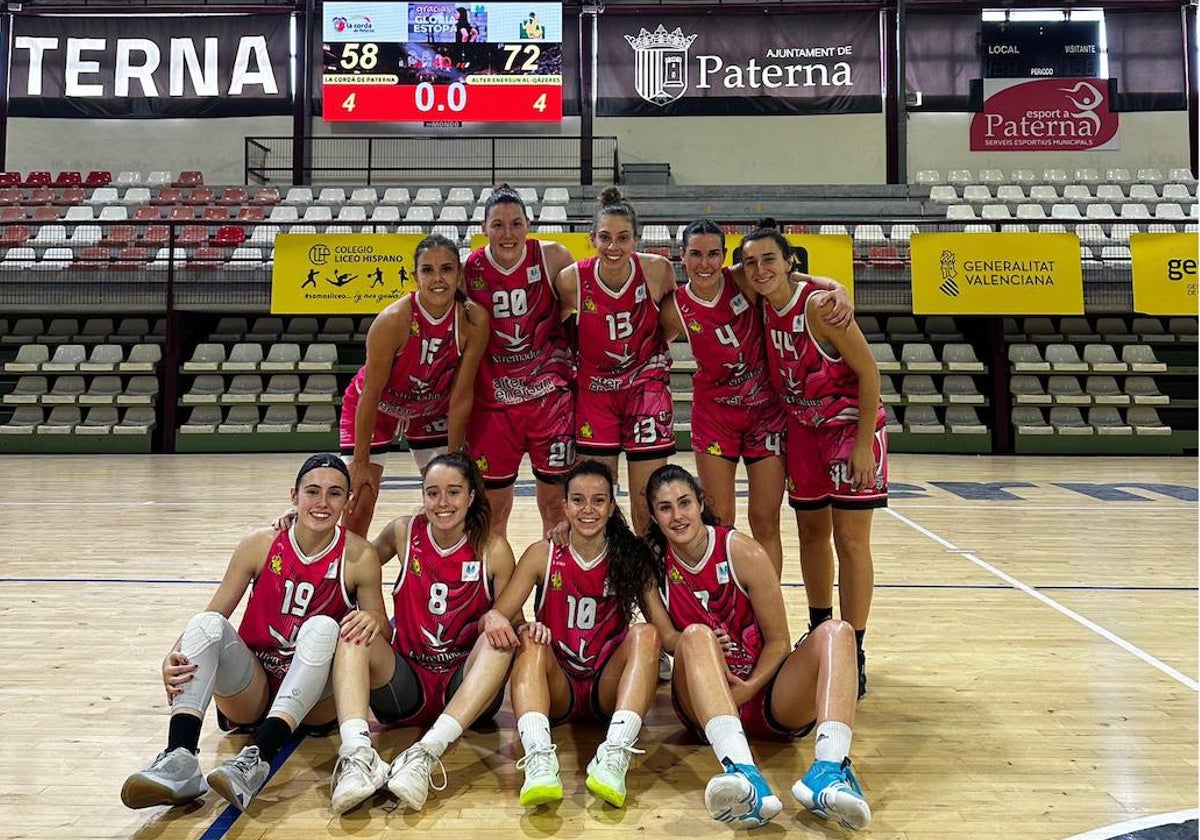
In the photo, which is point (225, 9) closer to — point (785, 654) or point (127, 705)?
point (127, 705)

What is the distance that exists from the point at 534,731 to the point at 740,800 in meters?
0.50

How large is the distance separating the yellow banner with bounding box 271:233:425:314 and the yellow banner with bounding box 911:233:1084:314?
5.14 metres

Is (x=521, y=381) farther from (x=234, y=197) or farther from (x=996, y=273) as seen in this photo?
(x=234, y=197)

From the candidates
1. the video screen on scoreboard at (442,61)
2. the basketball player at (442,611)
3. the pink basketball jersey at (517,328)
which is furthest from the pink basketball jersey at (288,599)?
the video screen on scoreboard at (442,61)

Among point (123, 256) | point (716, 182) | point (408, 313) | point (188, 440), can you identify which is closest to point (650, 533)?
point (408, 313)

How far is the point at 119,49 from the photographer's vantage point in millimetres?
12430

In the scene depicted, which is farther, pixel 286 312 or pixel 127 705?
pixel 286 312

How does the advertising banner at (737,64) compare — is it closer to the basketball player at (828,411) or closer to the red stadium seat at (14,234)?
the red stadium seat at (14,234)

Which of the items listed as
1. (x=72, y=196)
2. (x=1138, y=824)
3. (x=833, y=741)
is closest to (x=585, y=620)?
(x=833, y=741)

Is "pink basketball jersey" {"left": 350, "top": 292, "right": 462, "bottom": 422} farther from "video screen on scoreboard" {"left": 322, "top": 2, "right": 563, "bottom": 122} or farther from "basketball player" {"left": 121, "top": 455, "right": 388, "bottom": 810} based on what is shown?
"video screen on scoreboard" {"left": 322, "top": 2, "right": 563, "bottom": 122}

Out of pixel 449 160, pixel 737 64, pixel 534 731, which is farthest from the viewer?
pixel 449 160

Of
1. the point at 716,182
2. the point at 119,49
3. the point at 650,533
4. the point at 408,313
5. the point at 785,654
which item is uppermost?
the point at 119,49

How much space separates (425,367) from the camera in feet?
9.31

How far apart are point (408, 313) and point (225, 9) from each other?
1223 centimetres
